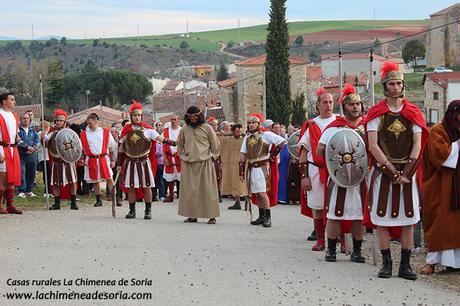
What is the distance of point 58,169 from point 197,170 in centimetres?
347

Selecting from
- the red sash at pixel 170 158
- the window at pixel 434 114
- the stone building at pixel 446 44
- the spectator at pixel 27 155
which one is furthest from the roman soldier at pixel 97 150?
the stone building at pixel 446 44

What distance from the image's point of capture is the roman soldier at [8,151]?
603 inches

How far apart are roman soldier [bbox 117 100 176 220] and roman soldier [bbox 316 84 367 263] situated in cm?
575

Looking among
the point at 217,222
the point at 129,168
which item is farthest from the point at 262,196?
the point at 129,168

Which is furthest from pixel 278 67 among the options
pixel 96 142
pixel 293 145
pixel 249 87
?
pixel 293 145

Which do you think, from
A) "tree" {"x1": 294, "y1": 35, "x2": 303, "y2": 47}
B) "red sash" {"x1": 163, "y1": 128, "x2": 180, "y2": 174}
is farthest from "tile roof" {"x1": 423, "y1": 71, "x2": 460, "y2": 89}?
"tree" {"x1": 294, "y1": 35, "x2": 303, "y2": 47}

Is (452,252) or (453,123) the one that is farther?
(453,123)

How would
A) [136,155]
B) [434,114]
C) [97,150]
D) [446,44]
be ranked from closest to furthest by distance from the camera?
[136,155] < [97,150] < [434,114] < [446,44]

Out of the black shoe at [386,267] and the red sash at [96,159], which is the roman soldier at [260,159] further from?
the black shoe at [386,267]

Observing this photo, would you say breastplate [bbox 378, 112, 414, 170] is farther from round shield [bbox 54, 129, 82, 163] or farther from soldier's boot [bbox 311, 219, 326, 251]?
round shield [bbox 54, 129, 82, 163]

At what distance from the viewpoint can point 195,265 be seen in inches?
386

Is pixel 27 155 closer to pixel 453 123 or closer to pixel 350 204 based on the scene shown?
pixel 350 204

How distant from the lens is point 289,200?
69.4 feet

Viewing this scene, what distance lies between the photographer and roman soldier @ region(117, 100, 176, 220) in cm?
1562
